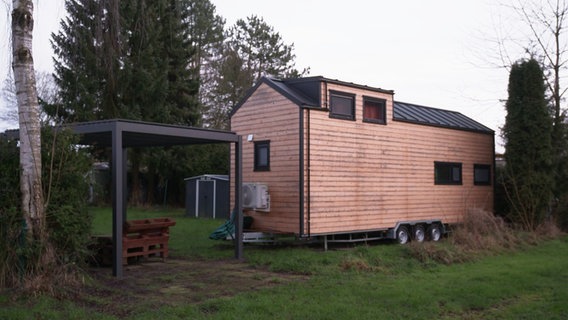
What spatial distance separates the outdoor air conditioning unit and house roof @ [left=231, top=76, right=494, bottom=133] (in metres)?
2.19

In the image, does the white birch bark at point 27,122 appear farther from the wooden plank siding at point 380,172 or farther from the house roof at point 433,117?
the house roof at point 433,117

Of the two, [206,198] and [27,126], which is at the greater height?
[27,126]

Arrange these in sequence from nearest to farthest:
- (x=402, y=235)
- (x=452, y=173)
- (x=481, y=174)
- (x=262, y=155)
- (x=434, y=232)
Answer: (x=262, y=155)
(x=402, y=235)
(x=434, y=232)
(x=452, y=173)
(x=481, y=174)

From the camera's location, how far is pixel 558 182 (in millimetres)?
18359

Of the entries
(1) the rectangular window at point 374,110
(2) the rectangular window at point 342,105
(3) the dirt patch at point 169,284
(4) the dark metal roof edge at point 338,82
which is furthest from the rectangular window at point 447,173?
(3) the dirt patch at point 169,284

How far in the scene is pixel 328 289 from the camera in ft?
27.7

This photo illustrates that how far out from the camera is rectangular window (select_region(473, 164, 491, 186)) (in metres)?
18.3

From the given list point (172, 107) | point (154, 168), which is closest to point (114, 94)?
point (172, 107)

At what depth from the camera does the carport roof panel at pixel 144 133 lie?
9312 mm

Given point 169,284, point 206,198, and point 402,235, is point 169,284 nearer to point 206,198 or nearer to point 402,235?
point 402,235

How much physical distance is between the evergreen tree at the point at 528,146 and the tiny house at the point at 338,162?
216 centimetres

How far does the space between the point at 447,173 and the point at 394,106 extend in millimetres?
2545

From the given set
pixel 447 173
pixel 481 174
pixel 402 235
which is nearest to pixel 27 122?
pixel 402 235

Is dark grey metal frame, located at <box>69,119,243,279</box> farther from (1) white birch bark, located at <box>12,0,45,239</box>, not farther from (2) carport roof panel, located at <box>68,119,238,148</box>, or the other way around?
(1) white birch bark, located at <box>12,0,45,239</box>
